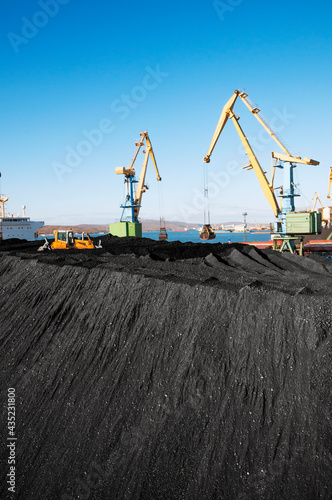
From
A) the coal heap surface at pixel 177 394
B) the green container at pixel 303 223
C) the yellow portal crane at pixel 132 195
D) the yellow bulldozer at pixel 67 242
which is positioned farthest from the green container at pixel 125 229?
the coal heap surface at pixel 177 394

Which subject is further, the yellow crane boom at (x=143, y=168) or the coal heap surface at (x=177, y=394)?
the yellow crane boom at (x=143, y=168)

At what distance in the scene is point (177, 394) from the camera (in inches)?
308

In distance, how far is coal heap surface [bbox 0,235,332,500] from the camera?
635 cm

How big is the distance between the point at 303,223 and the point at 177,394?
98.9ft

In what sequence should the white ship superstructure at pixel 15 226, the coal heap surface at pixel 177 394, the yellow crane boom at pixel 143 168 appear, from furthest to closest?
the white ship superstructure at pixel 15 226, the yellow crane boom at pixel 143 168, the coal heap surface at pixel 177 394

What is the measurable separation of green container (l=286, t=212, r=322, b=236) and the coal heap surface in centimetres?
2418

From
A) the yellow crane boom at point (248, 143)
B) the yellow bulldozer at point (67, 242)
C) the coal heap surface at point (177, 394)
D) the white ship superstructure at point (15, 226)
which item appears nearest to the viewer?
the coal heap surface at point (177, 394)

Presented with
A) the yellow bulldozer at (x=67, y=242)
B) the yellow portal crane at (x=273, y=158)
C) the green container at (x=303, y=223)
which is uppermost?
the yellow portal crane at (x=273, y=158)

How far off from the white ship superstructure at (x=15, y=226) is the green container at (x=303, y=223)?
188 ft

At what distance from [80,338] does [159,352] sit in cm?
291

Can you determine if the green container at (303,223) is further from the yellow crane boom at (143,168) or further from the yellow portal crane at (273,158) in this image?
the yellow crane boom at (143,168)

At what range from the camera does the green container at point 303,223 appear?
3412 cm

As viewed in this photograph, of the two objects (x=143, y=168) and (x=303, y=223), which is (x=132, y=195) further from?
(x=303, y=223)

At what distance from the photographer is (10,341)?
39.1 feet
